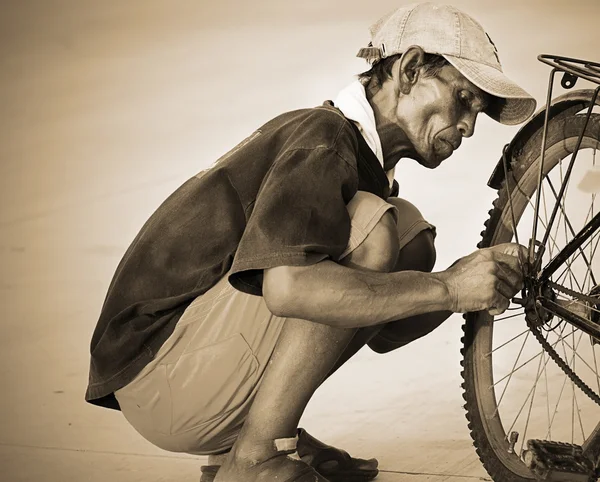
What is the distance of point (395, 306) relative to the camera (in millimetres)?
1873

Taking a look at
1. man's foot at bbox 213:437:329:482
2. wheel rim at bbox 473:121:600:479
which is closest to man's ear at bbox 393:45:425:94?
wheel rim at bbox 473:121:600:479

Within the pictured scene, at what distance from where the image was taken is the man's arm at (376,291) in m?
1.81

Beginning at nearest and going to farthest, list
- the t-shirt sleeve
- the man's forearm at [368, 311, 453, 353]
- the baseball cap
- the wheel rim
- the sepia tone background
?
1. the t-shirt sleeve
2. the baseball cap
3. the wheel rim
4. the man's forearm at [368, 311, 453, 353]
5. the sepia tone background

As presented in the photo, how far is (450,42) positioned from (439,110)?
0.14 meters

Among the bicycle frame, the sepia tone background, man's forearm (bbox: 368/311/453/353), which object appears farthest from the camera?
→ the sepia tone background

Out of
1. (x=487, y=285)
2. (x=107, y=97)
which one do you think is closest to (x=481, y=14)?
(x=107, y=97)

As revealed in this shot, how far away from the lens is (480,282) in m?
1.94

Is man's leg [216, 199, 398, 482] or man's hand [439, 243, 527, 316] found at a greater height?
man's hand [439, 243, 527, 316]

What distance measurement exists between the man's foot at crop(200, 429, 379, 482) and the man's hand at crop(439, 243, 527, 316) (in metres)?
0.53

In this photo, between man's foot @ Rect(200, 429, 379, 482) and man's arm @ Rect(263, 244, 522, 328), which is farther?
man's foot @ Rect(200, 429, 379, 482)

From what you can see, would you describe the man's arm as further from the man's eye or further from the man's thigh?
the man's eye

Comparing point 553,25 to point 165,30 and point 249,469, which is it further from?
point 249,469

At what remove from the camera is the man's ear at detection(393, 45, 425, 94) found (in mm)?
2035

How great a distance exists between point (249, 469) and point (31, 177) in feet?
8.86
